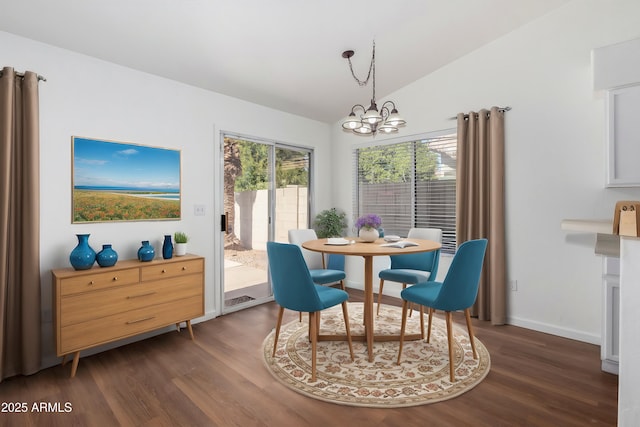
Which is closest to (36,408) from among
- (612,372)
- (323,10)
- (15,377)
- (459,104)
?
(15,377)

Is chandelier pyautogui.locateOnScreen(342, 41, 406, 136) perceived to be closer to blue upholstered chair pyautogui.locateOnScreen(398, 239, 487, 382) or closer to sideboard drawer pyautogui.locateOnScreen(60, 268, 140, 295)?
blue upholstered chair pyautogui.locateOnScreen(398, 239, 487, 382)

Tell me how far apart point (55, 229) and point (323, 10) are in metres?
2.76

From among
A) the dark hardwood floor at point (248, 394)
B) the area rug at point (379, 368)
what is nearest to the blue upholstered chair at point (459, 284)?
the area rug at point (379, 368)

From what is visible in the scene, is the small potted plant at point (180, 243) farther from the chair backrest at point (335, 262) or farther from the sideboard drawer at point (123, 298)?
the chair backrest at point (335, 262)

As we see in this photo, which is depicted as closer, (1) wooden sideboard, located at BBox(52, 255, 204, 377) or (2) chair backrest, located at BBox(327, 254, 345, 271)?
(1) wooden sideboard, located at BBox(52, 255, 204, 377)

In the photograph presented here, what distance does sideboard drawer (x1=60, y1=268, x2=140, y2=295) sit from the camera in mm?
2381

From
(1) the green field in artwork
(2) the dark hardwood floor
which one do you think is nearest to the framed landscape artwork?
(1) the green field in artwork

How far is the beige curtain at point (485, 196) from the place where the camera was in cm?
339

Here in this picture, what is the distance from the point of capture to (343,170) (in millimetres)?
5043

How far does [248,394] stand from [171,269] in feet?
4.39

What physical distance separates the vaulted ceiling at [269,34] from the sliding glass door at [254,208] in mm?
696

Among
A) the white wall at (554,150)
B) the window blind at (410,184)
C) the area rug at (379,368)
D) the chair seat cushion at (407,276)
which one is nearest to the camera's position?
the area rug at (379,368)

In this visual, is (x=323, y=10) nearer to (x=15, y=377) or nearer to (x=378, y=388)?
(x=378, y=388)

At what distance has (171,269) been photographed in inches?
116
